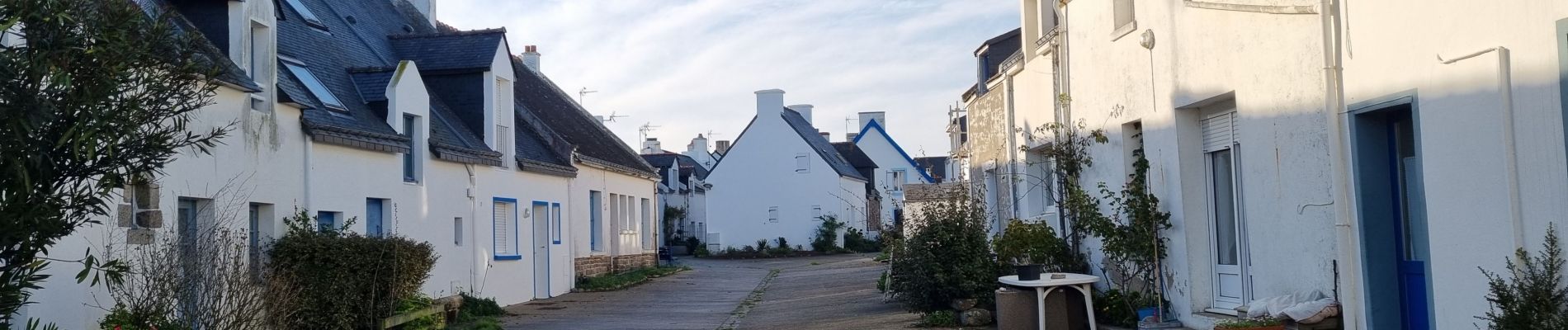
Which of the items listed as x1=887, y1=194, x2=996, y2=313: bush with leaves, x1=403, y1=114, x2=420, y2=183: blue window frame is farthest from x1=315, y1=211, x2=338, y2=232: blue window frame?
x1=887, y1=194, x2=996, y2=313: bush with leaves

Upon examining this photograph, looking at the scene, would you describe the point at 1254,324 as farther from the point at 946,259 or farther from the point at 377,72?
the point at 377,72

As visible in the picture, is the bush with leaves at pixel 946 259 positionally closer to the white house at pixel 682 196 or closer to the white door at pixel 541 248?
the white door at pixel 541 248

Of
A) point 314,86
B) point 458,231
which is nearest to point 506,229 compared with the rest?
point 458,231

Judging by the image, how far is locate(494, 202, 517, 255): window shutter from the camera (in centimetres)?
2108

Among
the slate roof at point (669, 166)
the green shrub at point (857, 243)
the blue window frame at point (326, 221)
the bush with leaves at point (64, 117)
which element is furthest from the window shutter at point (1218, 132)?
the slate roof at point (669, 166)

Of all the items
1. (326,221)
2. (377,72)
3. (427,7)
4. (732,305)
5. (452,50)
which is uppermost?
(427,7)

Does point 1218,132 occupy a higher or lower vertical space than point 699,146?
lower

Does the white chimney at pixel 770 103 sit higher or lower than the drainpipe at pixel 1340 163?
higher

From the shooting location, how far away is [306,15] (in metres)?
19.2

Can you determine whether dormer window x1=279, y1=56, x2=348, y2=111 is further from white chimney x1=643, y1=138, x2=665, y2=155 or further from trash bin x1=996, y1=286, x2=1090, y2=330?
white chimney x1=643, y1=138, x2=665, y2=155

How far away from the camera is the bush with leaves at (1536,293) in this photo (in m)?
6.65

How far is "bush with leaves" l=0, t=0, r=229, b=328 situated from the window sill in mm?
8210

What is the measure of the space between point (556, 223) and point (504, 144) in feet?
9.42

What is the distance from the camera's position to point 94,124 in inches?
250
